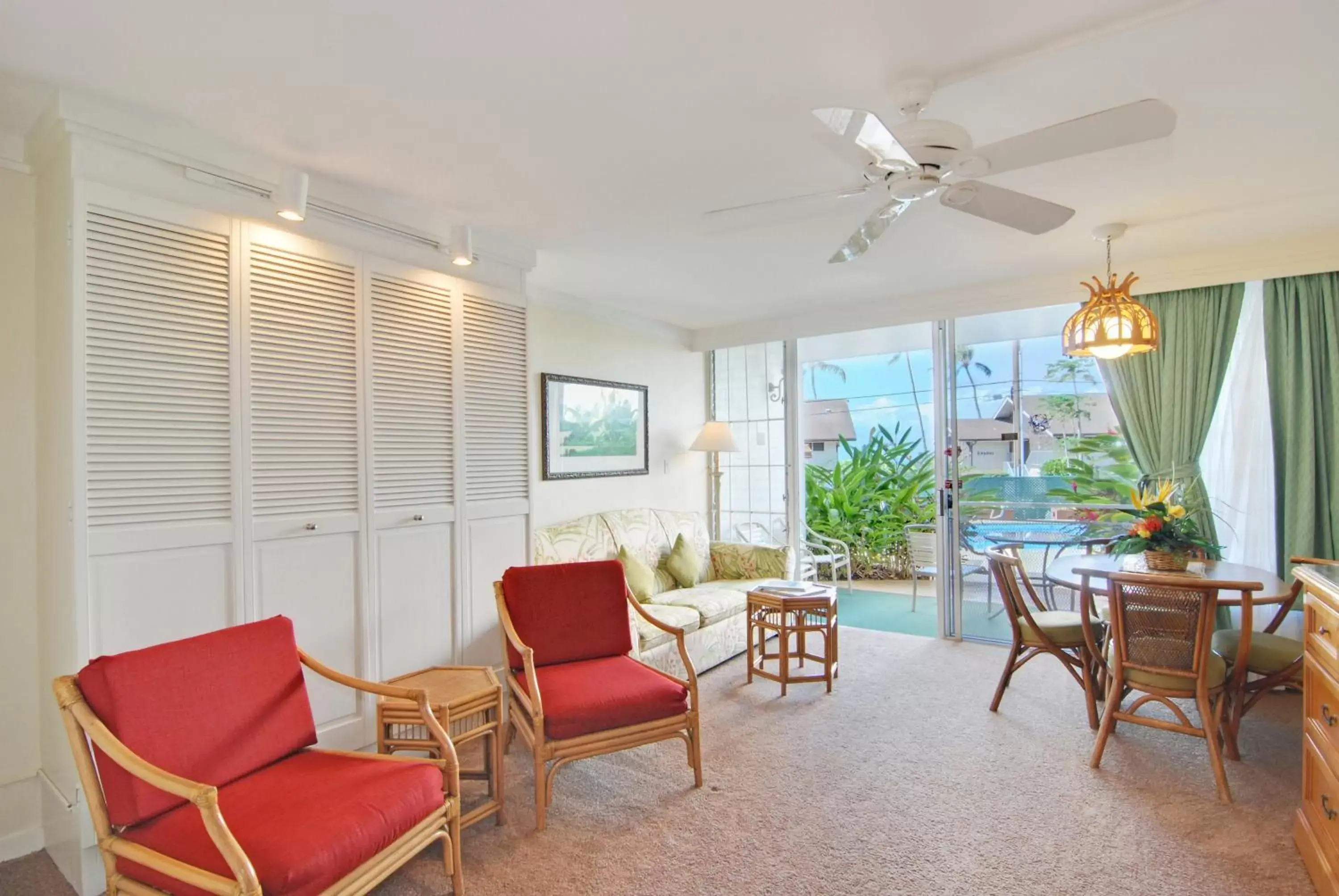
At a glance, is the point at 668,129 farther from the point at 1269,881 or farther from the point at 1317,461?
the point at 1317,461

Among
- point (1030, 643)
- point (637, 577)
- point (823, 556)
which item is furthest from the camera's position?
point (823, 556)

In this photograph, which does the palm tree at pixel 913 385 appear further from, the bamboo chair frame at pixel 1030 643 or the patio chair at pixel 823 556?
the bamboo chair frame at pixel 1030 643

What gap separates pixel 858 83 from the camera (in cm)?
196

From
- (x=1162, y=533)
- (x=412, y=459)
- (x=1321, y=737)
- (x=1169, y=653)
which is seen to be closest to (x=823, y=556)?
(x=1162, y=533)

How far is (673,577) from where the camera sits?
4609mm

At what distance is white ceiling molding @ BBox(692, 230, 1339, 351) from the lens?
3.46 meters

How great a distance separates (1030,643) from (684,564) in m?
2.17

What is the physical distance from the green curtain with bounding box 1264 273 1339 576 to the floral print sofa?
9.35ft

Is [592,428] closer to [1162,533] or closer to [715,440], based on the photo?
[715,440]

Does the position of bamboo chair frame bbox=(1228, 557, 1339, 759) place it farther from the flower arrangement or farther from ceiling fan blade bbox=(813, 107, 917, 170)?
ceiling fan blade bbox=(813, 107, 917, 170)

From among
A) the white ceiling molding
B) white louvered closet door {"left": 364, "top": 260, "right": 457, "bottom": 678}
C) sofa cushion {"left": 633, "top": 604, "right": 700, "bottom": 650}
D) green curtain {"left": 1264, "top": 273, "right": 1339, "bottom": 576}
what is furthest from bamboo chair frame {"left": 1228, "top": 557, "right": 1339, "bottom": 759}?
white louvered closet door {"left": 364, "top": 260, "right": 457, "bottom": 678}

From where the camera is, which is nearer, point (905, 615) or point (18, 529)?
point (18, 529)

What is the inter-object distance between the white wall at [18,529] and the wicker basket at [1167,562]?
455 centimetres

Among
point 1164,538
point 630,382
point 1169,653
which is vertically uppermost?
point 630,382
